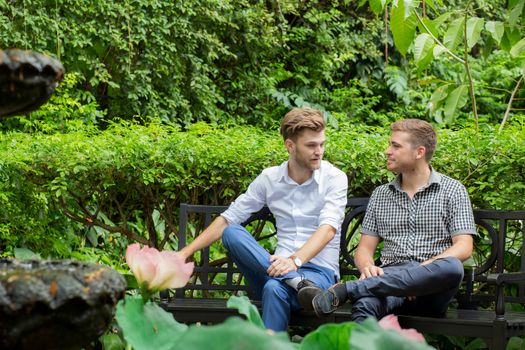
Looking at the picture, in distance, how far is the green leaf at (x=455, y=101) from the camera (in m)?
5.76

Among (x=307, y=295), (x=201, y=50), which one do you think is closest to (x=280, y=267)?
(x=307, y=295)

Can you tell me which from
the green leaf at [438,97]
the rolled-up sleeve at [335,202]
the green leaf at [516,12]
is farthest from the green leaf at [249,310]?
the green leaf at [438,97]

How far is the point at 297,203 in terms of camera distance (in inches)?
188

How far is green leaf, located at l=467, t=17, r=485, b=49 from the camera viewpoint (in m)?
5.47

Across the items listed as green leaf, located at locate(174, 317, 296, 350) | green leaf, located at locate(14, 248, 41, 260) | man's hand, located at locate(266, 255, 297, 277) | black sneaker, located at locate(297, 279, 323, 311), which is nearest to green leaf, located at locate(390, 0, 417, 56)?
man's hand, located at locate(266, 255, 297, 277)

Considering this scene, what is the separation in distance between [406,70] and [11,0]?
5069 millimetres

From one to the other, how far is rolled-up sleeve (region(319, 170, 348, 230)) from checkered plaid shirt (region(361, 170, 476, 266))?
0.64 ft

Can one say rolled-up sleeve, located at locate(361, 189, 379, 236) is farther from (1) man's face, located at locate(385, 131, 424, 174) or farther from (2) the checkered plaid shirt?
(1) man's face, located at locate(385, 131, 424, 174)

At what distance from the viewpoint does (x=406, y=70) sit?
11.5 m

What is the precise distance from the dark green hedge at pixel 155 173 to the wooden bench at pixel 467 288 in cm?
22

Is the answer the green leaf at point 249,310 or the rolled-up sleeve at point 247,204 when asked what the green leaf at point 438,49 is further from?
the green leaf at point 249,310

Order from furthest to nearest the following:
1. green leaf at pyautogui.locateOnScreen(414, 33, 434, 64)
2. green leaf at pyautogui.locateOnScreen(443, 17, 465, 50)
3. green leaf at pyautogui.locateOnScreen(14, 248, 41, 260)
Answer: green leaf at pyautogui.locateOnScreen(443, 17, 465, 50), green leaf at pyautogui.locateOnScreen(414, 33, 434, 64), green leaf at pyautogui.locateOnScreen(14, 248, 41, 260)

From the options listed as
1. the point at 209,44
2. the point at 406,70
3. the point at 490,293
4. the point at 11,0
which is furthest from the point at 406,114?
the point at 490,293

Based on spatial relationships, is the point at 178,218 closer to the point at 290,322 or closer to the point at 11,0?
the point at 290,322
